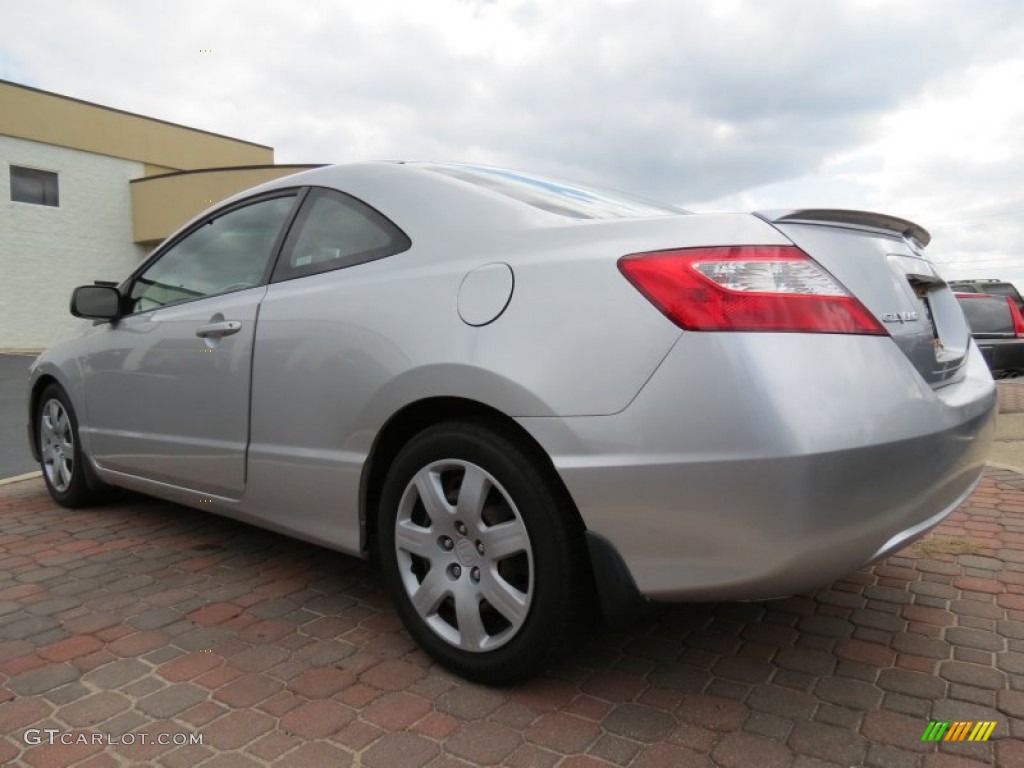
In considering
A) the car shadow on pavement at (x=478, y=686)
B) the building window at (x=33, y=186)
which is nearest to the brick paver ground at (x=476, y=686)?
the car shadow on pavement at (x=478, y=686)

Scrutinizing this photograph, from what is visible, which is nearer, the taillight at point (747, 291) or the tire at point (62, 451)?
the taillight at point (747, 291)

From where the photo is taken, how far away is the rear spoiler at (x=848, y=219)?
6.35 ft

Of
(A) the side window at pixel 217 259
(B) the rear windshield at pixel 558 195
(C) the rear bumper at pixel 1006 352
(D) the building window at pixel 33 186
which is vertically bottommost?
(C) the rear bumper at pixel 1006 352

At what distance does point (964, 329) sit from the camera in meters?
2.65

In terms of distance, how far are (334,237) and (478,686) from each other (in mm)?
1579

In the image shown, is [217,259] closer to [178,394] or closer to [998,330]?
[178,394]

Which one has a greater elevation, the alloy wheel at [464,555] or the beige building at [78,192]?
the beige building at [78,192]

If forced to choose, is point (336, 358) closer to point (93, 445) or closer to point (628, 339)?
point (628, 339)

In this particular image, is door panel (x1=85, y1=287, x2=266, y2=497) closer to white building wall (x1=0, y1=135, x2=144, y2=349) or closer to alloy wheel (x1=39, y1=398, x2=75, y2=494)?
alloy wheel (x1=39, y1=398, x2=75, y2=494)

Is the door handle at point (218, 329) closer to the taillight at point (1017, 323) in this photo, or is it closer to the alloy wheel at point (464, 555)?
the alloy wheel at point (464, 555)

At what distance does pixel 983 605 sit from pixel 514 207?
219 cm

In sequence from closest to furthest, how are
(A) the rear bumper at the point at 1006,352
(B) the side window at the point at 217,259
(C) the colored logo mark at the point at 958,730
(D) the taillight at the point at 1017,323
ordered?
(C) the colored logo mark at the point at 958,730 → (B) the side window at the point at 217,259 → (A) the rear bumper at the point at 1006,352 → (D) the taillight at the point at 1017,323

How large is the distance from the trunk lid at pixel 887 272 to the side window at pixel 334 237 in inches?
47.0

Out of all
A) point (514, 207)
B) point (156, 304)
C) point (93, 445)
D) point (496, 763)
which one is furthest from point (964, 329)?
point (93, 445)
